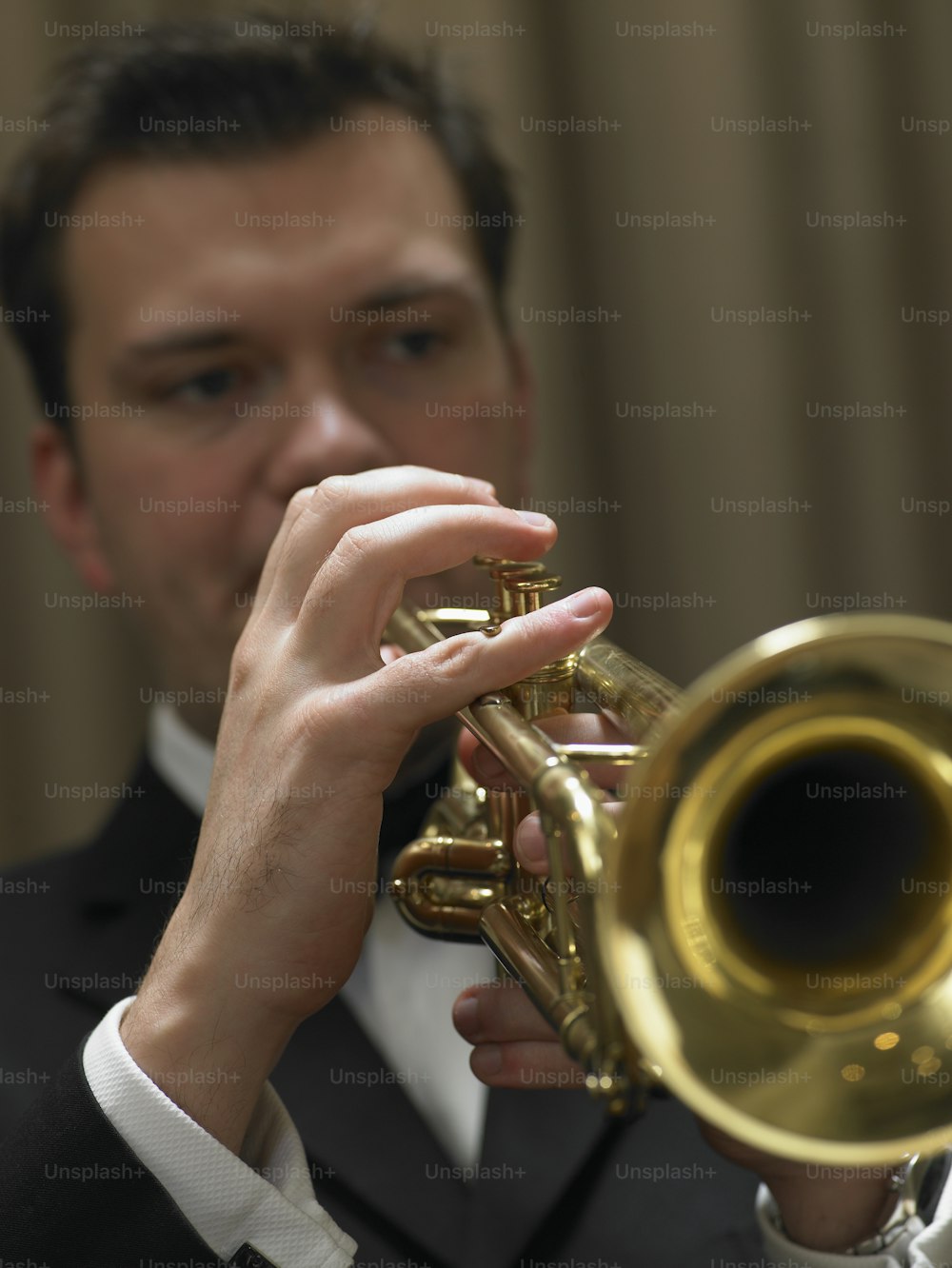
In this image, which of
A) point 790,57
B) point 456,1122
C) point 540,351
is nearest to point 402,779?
point 456,1122

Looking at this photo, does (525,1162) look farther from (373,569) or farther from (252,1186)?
(373,569)

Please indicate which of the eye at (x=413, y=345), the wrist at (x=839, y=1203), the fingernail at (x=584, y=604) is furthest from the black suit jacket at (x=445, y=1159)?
the eye at (x=413, y=345)

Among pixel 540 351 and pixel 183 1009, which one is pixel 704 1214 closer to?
pixel 183 1009

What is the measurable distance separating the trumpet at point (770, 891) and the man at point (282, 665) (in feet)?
0.39

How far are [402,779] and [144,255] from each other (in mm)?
644

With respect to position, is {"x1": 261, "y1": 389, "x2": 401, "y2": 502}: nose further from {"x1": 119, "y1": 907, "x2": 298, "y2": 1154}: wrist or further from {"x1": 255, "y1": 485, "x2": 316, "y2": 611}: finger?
{"x1": 119, "y1": 907, "x2": 298, "y2": 1154}: wrist

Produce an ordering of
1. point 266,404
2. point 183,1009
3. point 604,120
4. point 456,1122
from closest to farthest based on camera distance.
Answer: point 183,1009 < point 456,1122 < point 266,404 < point 604,120

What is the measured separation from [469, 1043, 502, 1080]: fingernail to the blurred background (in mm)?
1158

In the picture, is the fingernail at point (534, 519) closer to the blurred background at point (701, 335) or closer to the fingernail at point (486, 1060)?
the fingernail at point (486, 1060)

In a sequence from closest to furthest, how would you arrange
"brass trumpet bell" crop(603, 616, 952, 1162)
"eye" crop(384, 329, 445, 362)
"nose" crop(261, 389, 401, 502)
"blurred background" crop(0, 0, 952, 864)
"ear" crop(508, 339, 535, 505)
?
"brass trumpet bell" crop(603, 616, 952, 1162) < "nose" crop(261, 389, 401, 502) < "eye" crop(384, 329, 445, 362) < "ear" crop(508, 339, 535, 505) < "blurred background" crop(0, 0, 952, 864)

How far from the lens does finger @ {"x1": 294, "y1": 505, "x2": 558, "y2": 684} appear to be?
0.76 m

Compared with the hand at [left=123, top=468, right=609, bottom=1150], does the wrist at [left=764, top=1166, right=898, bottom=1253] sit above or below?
below

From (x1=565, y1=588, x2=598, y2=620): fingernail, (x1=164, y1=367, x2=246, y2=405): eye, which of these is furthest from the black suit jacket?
(x1=164, y1=367, x2=246, y2=405): eye

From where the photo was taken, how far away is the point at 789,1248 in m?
0.83
